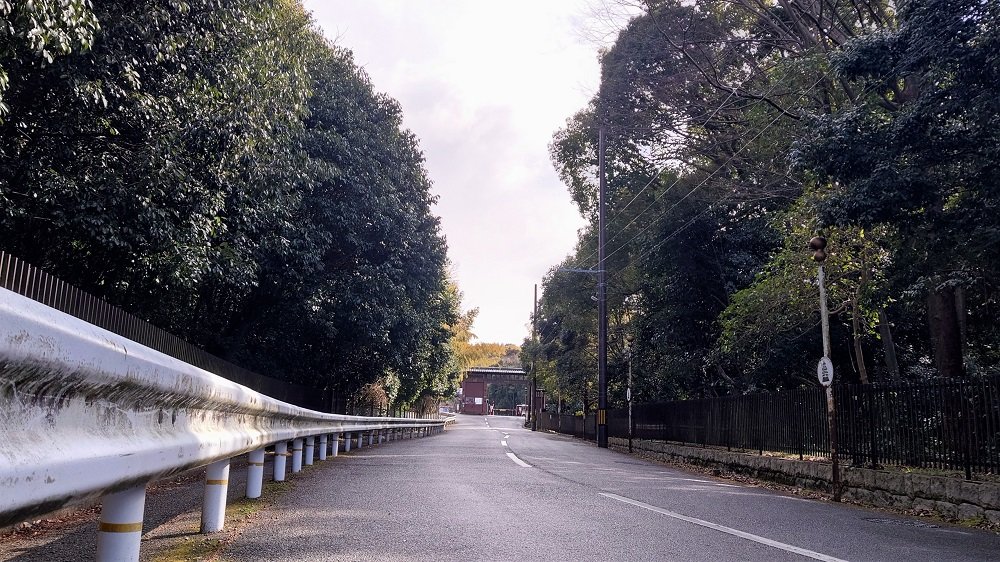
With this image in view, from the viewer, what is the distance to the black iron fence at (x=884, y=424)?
31.2ft

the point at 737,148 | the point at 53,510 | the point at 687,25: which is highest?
the point at 687,25

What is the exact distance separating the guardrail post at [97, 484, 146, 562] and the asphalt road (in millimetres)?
2222

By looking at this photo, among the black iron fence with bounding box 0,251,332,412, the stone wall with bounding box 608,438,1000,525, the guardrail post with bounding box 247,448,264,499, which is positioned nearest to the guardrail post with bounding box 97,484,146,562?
the black iron fence with bounding box 0,251,332,412

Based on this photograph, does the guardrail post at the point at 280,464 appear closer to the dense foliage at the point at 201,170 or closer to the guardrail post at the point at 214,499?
the guardrail post at the point at 214,499

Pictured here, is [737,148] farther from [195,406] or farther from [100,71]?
[195,406]

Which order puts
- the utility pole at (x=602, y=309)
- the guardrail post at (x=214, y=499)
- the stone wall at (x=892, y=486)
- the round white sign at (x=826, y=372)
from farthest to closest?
the utility pole at (x=602, y=309) < the round white sign at (x=826, y=372) < the stone wall at (x=892, y=486) < the guardrail post at (x=214, y=499)

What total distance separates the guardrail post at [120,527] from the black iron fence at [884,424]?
32.5ft

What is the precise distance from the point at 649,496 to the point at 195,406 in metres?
7.12

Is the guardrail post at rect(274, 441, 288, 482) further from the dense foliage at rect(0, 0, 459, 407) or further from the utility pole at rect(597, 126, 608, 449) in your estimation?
the utility pole at rect(597, 126, 608, 449)

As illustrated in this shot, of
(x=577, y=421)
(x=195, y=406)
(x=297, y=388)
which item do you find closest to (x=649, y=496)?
(x=195, y=406)

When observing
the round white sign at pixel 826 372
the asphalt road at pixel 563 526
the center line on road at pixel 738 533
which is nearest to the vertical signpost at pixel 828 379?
the round white sign at pixel 826 372

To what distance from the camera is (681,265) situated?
24281mm

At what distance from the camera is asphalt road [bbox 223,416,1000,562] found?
5234 millimetres

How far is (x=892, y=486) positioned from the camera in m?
10.5
